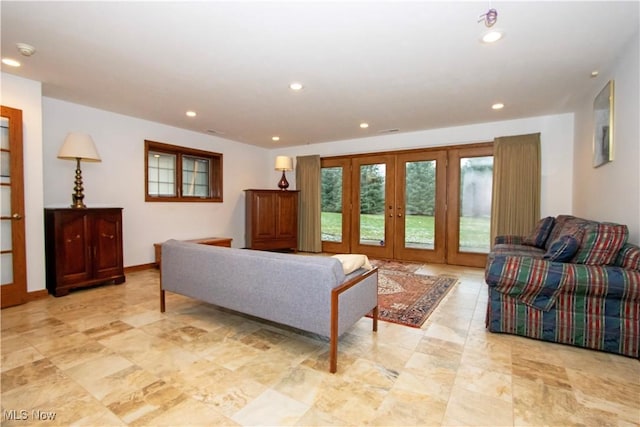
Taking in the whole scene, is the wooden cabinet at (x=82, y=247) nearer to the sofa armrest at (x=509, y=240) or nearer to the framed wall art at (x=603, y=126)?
the sofa armrest at (x=509, y=240)

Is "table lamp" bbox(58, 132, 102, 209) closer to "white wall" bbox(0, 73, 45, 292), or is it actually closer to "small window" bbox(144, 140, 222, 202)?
"white wall" bbox(0, 73, 45, 292)

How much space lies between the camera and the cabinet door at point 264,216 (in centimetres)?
587

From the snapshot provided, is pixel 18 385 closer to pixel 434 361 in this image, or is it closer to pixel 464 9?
pixel 434 361

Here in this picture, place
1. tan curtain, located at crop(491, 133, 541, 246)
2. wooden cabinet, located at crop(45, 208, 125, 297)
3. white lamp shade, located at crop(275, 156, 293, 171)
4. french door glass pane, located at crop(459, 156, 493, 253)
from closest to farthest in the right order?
wooden cabinet, located at crop(45, 208, 125, 297), tan curtain, located at crop(491, 133, 541, 246), french door glass pane, located at crop(459, 156, 493, 253), white lamp shade, located at crop(275, 156, 293, 171)

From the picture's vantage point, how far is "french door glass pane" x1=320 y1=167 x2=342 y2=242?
633 centimetres

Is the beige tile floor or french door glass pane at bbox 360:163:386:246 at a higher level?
french door glass pane at bbox 360:163:386:246

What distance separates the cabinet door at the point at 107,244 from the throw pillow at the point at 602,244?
196 inches

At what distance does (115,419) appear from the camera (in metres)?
1.48

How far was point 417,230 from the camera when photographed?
547 cm

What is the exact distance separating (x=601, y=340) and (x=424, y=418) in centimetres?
166

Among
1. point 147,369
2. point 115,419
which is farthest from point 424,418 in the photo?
point 147,369

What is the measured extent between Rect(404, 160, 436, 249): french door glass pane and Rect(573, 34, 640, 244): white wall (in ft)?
7.13

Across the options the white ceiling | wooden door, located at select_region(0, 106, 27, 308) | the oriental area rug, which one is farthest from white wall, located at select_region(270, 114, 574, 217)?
wooden door, located at select_region(0, 106, 27, 308)

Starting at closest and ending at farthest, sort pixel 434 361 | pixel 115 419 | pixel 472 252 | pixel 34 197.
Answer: pixel 115 419 < pixel 434 361 < pixel 34 197 < pixel 472 252
